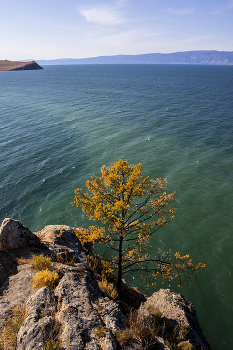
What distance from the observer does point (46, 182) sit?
122 feet

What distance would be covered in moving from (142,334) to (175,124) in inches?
2395

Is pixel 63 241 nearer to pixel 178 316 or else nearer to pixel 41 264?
pixel 41 264

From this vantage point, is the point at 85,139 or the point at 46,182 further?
the point at 85,139

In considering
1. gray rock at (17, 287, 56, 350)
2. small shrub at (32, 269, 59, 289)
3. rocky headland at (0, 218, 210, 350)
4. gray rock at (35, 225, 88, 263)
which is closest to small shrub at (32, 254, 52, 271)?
rocky headland at (0, 218, 210, 350)

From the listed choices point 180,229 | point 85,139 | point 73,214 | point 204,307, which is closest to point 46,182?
point 73,214

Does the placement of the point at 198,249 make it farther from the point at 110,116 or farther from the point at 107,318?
the point at 110,116

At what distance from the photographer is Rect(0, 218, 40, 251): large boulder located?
1463cm

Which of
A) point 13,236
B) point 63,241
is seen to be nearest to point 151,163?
point 63,241

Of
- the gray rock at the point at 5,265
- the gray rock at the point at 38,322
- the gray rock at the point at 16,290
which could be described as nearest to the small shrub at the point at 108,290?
the gray rock at the point at 16,290

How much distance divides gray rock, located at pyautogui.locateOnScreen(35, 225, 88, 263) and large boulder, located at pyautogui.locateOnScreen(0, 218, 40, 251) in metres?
1.65

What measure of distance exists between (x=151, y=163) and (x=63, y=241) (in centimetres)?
2859

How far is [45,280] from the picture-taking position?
1108 cm

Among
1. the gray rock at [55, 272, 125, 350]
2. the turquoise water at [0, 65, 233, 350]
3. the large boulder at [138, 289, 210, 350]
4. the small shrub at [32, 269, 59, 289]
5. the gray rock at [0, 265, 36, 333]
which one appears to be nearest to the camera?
the gray rock at [55, 272, 125, 350]

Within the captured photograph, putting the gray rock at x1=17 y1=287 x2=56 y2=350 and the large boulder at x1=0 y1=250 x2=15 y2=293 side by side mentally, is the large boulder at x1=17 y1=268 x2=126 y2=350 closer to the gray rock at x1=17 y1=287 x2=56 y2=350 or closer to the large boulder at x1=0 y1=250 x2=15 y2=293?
the gray rock at x1=17 y1=287 x2=56 y2=350
